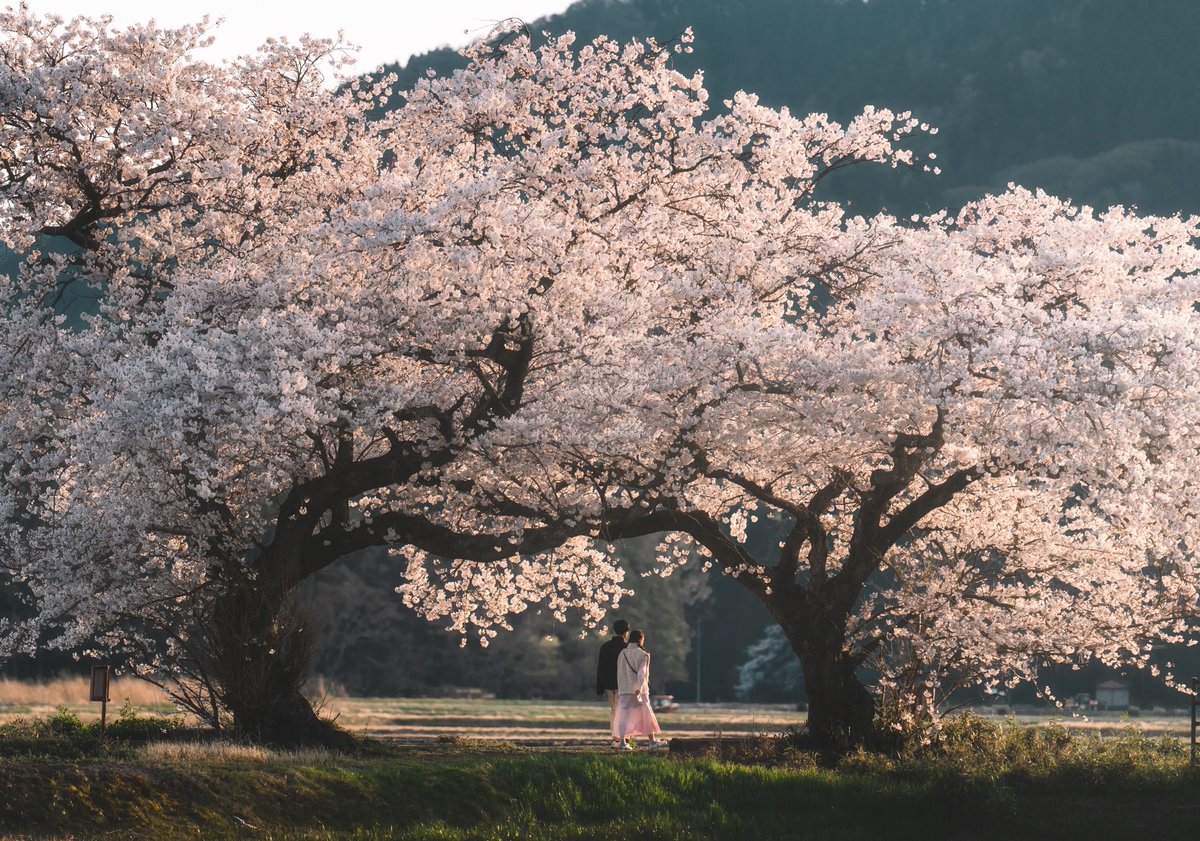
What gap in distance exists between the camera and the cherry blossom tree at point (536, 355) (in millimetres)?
20609

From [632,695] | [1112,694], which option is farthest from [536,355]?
[1112,694]

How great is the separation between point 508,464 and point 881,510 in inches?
241

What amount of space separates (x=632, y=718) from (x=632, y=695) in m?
0.41

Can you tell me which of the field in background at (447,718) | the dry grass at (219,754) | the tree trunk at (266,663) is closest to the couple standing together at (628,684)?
the tree trunk at (266,663)

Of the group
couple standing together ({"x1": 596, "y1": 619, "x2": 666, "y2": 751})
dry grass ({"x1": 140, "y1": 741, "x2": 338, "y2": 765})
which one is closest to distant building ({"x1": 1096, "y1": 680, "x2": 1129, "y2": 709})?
couple standing together ({"x1": 596, "y1": 619, "x2": 666, "y2": 751})

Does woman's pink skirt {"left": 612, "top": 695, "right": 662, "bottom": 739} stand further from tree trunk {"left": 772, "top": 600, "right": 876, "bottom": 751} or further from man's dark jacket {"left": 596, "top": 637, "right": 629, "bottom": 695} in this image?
tree trunk {"left": 772, "top": 600, "right": 876, "bottom": 751}

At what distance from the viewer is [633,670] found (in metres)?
23.1

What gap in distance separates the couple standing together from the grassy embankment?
3.14 meters

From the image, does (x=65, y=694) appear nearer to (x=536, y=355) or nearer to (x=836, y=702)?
(x=536, y=355)

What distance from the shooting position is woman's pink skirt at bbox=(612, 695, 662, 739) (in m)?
23.4

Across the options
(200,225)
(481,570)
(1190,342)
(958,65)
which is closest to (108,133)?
(200,225)

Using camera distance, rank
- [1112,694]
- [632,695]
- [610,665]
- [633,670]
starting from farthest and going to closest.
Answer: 1. [1112,694]
2. [610,665]
3. [632,695]
4. [633,670]

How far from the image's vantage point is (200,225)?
24.8 m

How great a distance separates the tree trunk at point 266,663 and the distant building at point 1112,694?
5730 cm
